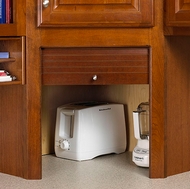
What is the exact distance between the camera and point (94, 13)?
74.7 inches

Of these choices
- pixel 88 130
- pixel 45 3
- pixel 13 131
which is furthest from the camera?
pixel 88 130

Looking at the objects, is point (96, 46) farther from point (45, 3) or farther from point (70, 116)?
point (70, 116)

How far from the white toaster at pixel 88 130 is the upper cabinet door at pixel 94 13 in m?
0.51

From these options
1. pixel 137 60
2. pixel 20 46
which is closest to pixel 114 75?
pixel 137 60

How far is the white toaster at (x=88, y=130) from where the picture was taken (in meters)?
2.29

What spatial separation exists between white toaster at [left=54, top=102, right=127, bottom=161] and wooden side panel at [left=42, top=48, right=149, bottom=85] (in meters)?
0.35

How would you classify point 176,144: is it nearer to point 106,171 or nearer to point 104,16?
point 106,171

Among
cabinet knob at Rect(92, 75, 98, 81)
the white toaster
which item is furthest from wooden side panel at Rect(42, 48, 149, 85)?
the white toaster

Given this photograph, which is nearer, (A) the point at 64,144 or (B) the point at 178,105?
(B) the point at 178,105

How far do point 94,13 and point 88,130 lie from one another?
1.97ft

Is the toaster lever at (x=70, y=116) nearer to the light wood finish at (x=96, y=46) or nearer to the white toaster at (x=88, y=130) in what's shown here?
the white toaster at (x=88, y=130)

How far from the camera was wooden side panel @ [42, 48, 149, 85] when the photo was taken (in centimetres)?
196

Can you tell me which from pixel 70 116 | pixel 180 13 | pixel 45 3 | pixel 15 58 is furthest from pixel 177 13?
pixel 70 116

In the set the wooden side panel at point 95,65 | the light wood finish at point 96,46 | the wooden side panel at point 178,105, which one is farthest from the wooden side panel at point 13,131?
the wooden side panel at point 178,105
